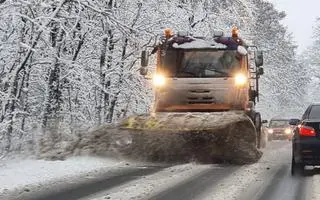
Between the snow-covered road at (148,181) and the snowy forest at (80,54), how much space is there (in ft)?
8.18

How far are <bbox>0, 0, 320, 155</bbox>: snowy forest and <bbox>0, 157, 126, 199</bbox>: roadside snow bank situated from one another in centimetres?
148

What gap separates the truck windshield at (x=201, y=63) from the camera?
1450 centimetres

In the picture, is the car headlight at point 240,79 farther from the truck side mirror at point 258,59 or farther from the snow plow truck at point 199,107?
the truck side mirror at point 258,59

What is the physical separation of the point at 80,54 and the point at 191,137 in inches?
327

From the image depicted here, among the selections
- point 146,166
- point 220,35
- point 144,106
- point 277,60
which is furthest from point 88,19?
Answer: point 277,60

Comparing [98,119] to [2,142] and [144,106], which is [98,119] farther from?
[2,142]

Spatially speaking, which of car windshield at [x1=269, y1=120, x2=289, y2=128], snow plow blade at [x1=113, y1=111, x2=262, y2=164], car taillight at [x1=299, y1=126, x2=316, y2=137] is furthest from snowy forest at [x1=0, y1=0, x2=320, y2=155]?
car windshield at [x1=269, y1=120, x2=289, y2=128]

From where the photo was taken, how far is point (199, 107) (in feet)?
46.6

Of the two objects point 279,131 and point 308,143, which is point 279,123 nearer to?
point 279,131

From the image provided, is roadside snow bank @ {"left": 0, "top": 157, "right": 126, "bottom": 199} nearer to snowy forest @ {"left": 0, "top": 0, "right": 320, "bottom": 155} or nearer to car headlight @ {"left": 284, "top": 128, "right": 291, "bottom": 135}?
snowy forest @ {"left": 0, "top": 0, "right": 320, "bottom": 155}

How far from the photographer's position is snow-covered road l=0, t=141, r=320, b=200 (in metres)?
8.77

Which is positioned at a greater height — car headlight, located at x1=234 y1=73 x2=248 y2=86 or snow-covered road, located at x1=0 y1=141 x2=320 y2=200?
car headlight, located at x1=234 y1=73 x2=248 y2=86

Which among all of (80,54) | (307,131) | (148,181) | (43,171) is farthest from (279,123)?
(148,181)

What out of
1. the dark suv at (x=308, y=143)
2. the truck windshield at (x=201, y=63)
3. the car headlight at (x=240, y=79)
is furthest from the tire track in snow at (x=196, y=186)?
the truck windshield at (x=201, y=63)
